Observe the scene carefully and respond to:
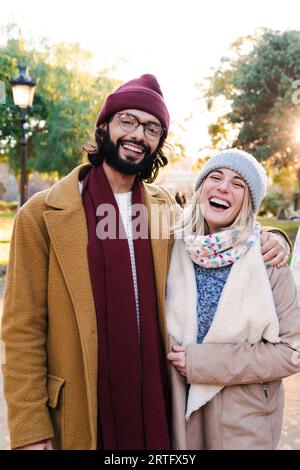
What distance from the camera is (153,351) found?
1.94 metres

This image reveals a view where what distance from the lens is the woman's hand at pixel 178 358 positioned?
1925 millimetres

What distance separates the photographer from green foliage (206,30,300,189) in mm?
15375

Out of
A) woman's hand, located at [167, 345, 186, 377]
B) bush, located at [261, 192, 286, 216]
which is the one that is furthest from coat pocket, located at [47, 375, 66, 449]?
bush, located at [261, 192, 286, 216]

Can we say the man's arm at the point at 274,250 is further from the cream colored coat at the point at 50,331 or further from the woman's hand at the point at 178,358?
the cream colored coat at the point at 50,331

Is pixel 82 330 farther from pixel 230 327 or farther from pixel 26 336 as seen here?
pixel 230 327

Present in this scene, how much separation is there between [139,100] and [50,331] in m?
1.23

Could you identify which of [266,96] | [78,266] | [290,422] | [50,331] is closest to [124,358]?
[50,331]

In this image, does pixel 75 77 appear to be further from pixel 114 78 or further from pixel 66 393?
pixel 66 393

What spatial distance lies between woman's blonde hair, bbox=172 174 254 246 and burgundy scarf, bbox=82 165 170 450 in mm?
372

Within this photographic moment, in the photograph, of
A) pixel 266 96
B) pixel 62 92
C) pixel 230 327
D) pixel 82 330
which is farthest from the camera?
pixel 62 92

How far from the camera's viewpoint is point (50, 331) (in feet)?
6.24

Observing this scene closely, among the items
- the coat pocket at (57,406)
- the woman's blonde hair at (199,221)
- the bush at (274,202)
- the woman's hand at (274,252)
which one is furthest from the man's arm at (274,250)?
the bush at (274,202)

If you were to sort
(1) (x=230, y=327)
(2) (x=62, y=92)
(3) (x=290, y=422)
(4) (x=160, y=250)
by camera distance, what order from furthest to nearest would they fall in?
(2) (x=62, y=92) → (3) (x=290, y=422) → (4) (x=160, y=250) → (1) (x=230, y=327)
